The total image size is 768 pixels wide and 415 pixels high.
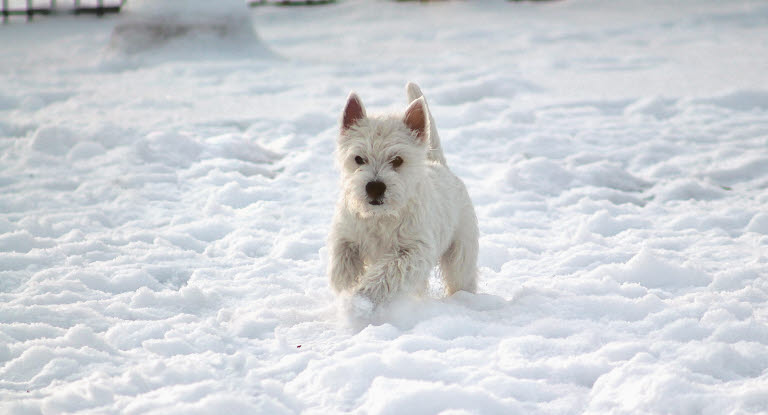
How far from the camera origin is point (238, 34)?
484 inches

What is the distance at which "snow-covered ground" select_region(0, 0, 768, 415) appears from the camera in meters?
3.06

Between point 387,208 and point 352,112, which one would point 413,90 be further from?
point 387,208

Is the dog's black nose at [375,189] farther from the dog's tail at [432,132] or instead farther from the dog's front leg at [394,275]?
the dog's tail at [432,132]

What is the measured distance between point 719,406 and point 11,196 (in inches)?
215

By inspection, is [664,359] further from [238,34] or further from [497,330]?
[238,34]

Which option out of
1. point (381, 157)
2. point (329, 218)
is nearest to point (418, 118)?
point (381, 157)

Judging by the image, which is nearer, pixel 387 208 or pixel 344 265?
pixel 387 208

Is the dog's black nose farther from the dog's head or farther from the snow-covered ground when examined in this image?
the snow-covered ground

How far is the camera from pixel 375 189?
3623 mm

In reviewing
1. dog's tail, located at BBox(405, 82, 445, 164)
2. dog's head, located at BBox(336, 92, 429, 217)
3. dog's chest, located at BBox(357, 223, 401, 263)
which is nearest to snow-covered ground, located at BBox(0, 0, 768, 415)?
dog's chest, located at BBox(357, 223, 401, 263)

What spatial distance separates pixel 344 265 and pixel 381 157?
0.65 meters

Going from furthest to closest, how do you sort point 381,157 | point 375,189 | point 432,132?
point 432,132
point 381,157
point 375,189

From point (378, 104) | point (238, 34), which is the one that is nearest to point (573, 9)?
point (238, 34)

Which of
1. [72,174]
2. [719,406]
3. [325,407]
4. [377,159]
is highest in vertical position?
[377,159]
